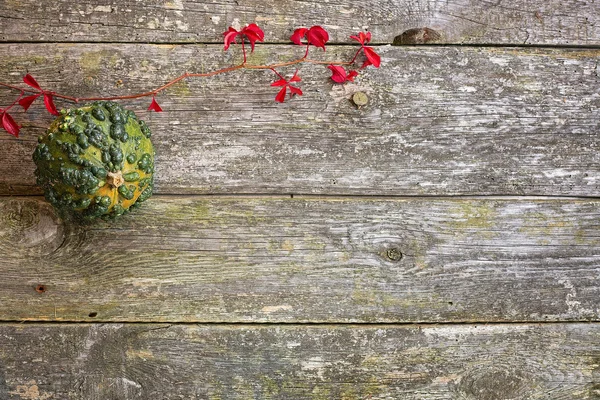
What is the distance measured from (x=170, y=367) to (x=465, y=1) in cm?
119

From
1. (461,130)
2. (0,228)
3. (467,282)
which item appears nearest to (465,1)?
(461,130)

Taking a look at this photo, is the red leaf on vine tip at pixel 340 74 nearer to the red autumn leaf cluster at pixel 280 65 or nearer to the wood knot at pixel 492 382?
the red autumn leaf cluster at pixel 280 65

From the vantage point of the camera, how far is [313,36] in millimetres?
1211

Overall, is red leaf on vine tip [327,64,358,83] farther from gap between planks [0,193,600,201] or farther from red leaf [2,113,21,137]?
red leaf [2,113,21,137]

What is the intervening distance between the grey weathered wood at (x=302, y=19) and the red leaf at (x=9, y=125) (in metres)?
0.23

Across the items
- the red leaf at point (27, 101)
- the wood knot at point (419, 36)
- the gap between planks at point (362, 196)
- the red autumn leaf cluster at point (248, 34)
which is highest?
the wood knot at point (419, 36)

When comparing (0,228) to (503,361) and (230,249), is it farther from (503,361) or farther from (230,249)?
(503,361)

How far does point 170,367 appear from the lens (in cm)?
127

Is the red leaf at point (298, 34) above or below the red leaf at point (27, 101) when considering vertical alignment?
above

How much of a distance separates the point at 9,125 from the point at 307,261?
0.77 m

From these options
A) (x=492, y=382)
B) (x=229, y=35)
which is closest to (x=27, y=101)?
(x=229, y=35)

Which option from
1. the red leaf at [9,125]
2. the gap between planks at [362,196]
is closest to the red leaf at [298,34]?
the gap between planks at [362,196]

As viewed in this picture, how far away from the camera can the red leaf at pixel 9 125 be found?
1.15 m

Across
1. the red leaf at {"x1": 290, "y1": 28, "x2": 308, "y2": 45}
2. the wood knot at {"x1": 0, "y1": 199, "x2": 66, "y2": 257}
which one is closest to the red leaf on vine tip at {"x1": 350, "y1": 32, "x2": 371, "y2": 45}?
the red leaf at {"x1": 290, "y1": 28, "x2": 308, "y2": 45}
